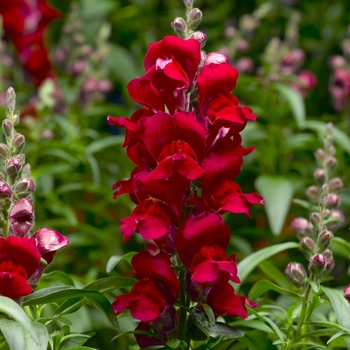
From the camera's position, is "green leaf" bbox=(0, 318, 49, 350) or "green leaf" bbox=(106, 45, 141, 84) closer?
"green leaf" bbox=(0, 318, 49, 350)

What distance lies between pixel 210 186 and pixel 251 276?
1.88ft

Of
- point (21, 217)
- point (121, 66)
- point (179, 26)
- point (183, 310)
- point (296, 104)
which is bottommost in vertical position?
point (121, 66)

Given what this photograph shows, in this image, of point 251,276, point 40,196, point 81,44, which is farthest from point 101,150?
point 251,276

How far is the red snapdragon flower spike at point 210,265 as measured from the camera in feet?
1.89

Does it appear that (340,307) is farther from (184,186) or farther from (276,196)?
(276,196)

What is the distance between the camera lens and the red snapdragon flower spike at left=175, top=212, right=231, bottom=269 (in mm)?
590

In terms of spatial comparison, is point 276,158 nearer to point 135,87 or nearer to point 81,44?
point 81,44

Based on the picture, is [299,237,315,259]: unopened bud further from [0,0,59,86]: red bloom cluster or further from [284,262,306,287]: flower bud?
[0,0,59,86]: red bloom cluster

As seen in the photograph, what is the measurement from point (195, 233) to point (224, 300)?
7 centimetres

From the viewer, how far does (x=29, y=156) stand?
1.25 metres

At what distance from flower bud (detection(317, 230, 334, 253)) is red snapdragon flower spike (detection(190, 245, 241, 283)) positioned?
3.5 inches

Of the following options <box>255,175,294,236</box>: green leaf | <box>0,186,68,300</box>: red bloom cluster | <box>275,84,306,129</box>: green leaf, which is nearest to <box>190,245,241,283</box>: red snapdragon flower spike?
<box>0,186,68,300</box>: red bloom cluster

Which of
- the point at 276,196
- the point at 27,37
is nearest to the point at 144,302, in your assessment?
the point at 276,196

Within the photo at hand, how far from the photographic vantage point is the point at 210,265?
0.58 m
